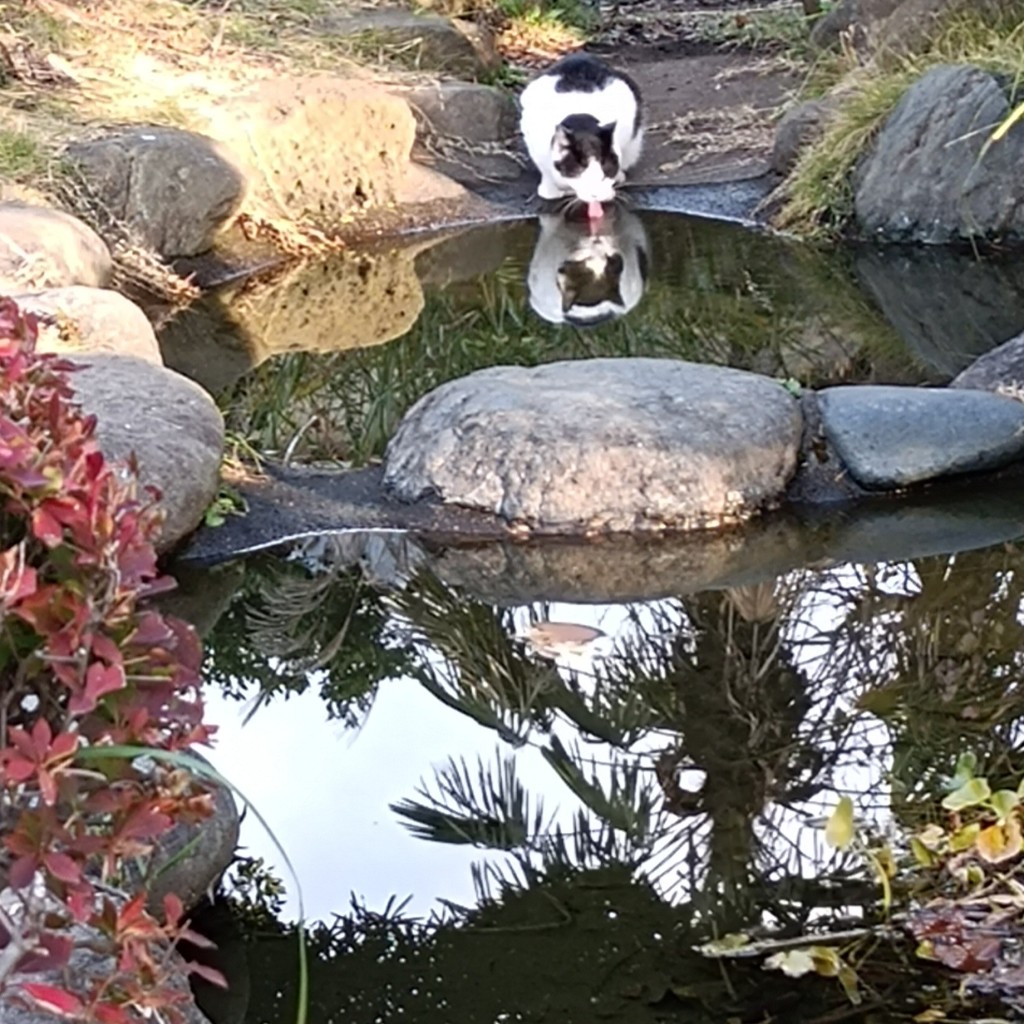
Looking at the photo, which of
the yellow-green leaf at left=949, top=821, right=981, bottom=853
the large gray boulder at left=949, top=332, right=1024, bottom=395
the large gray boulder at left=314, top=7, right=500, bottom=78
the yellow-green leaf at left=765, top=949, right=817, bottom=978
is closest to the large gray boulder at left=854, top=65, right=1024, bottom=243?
the large gray boulder at left=949, top=332, right=1024, bottom=395

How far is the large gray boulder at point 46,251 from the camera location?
209 inches

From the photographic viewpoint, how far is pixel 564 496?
170 inches

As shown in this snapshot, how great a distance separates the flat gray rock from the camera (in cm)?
445

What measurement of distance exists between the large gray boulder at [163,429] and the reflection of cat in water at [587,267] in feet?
7.12

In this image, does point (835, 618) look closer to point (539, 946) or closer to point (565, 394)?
point (565, 394)

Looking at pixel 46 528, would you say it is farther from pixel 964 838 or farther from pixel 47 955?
pixel 964 838

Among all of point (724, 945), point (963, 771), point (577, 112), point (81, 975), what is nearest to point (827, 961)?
point (724, 945)

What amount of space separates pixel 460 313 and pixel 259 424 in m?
1.50

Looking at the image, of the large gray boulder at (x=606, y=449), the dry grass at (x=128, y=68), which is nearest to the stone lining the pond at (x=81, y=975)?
the large gray boulder at (x=606, y=449)

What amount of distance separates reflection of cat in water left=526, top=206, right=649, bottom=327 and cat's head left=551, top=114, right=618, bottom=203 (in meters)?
0.16

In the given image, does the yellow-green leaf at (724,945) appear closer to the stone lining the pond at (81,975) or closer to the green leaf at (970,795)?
the green leaf at (970,795)

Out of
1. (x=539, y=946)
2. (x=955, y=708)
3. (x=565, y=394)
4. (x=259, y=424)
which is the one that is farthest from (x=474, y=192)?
(x=539, y=946)

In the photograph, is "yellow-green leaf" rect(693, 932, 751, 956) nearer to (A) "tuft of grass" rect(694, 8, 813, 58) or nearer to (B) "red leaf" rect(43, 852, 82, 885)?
(B) "red leaf" rect(43, 852, 82, 885)

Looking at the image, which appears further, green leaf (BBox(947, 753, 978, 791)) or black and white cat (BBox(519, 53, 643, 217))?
black and white cat (BBox(519, 53, 643, 217))
